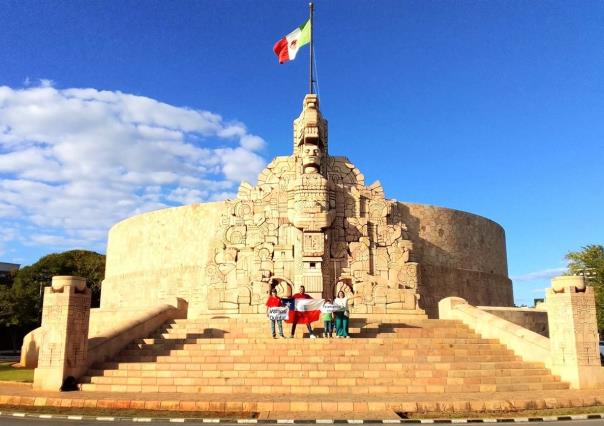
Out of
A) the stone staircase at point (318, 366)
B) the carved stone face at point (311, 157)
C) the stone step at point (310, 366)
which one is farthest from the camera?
the carved stone face at point (311, 157)

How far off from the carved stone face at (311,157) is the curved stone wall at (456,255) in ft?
14.8

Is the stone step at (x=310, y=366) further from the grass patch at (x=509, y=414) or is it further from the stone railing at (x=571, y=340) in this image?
the grass patch at (x=509, y=414)

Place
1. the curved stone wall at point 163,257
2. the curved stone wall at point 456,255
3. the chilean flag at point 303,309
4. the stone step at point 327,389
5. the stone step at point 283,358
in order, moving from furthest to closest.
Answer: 1. the curved stone wall at point 163,257
2. the curved stone wall at point 456,255
3. the chilean flag at point 303,309
4. the stone step at point 283,358
5. the stone step at point 327,389

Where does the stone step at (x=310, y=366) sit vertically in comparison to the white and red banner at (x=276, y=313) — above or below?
below

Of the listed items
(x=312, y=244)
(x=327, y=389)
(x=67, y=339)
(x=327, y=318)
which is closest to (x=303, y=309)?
(x=327, y=318)

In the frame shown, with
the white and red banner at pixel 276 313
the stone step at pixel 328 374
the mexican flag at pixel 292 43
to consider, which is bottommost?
the stone step at pixel 328 374

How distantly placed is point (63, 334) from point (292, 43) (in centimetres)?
1440

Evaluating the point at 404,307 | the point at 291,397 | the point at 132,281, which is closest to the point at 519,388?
the point at 291,397

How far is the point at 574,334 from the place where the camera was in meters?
11.3

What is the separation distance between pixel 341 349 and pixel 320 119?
10283mm

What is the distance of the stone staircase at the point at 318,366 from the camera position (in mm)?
10508

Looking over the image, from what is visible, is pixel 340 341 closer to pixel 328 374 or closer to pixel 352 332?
pixel 352 332

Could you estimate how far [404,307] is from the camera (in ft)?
59.1

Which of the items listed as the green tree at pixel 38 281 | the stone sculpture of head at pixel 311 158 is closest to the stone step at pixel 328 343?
the stone sculpture of head at pixel 311 158
